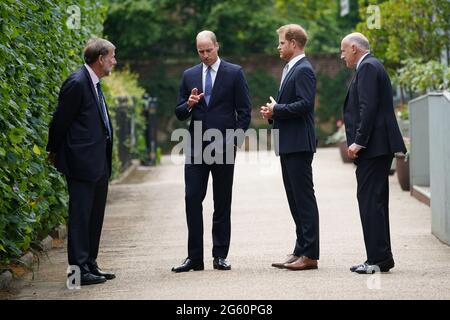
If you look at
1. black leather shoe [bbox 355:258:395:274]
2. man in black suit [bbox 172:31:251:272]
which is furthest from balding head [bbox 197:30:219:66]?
black leather shoe [bbox 355:258:395:274]

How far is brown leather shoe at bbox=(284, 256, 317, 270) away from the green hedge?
210cm

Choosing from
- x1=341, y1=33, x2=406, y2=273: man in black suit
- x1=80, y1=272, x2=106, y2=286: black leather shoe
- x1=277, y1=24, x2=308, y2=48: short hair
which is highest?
x1=277, y1=24, x2=308, y2=48: short hair

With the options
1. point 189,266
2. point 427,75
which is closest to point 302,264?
point 189,266

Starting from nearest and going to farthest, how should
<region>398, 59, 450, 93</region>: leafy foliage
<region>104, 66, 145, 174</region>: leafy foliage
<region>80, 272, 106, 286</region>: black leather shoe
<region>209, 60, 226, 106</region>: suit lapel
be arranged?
1. <region>80, 272, 106, 286</region>: black leather shoe
2. <region>209, 60, 226, 106</region>: suit lapel
3. <region>398, 59, 450, 93</region>: leafy foliage
4. <region>104, 66, 145, 174</region>: leafy foliage

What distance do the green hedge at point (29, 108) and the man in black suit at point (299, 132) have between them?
2.00m

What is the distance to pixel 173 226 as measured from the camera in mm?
13477

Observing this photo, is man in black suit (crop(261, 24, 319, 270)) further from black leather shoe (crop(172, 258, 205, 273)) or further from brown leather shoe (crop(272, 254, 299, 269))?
black leather shoe (crop(172, 258, 205, 273))

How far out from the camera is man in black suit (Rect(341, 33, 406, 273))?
8844 millimetres

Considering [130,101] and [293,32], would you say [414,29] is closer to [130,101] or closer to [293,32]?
[130,101]

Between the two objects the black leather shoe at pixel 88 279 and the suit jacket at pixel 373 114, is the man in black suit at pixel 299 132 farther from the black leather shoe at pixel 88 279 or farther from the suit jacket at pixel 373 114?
the black leather shoe at pixel 88 279

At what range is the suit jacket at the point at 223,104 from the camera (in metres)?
9.35

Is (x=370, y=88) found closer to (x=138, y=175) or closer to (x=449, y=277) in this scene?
(x=449, y=277)

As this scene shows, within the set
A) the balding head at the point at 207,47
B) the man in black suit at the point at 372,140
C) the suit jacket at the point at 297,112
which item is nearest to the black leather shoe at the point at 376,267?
the man in black suit at the point at 372,140
